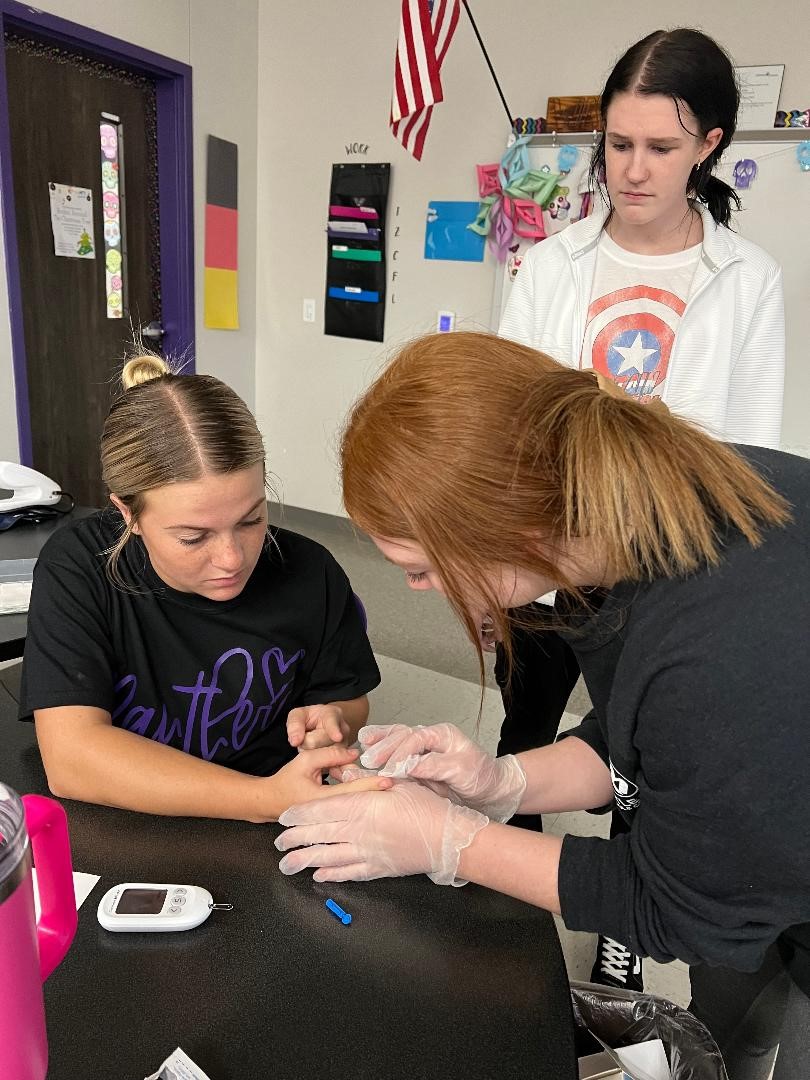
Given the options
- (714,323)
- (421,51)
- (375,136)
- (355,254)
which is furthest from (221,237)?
(714,323)

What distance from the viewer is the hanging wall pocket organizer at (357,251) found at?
3.74 meters

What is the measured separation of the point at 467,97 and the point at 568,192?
718 millimetres

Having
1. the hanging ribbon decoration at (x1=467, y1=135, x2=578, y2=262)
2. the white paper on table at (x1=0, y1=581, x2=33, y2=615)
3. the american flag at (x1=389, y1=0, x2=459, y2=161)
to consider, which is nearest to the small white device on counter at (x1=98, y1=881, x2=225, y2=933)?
the white paper on table at (x1=0, y1=581, x2=33, y2=615)

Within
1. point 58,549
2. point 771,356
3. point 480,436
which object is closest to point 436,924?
point 480,436

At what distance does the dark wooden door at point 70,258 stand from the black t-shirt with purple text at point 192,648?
79.5 inches

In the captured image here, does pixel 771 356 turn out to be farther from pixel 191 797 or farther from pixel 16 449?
pixel 16 449

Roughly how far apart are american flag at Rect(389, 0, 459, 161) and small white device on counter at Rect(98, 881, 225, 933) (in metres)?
2.82

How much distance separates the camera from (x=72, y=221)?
3316mm

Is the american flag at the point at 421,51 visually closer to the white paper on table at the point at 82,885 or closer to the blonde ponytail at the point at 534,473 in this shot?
the blonde ponytail at the point at 534,473

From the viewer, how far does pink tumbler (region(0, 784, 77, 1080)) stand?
1.31ft

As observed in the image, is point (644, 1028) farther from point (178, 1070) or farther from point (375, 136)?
point (375, 136)

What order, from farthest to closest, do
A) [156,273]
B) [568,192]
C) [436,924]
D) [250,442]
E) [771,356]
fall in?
[156,273] < [568,192] < [771,356] < [250,442] < [436,924]

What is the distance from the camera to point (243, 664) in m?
1.11

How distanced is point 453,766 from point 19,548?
1.13 meters
